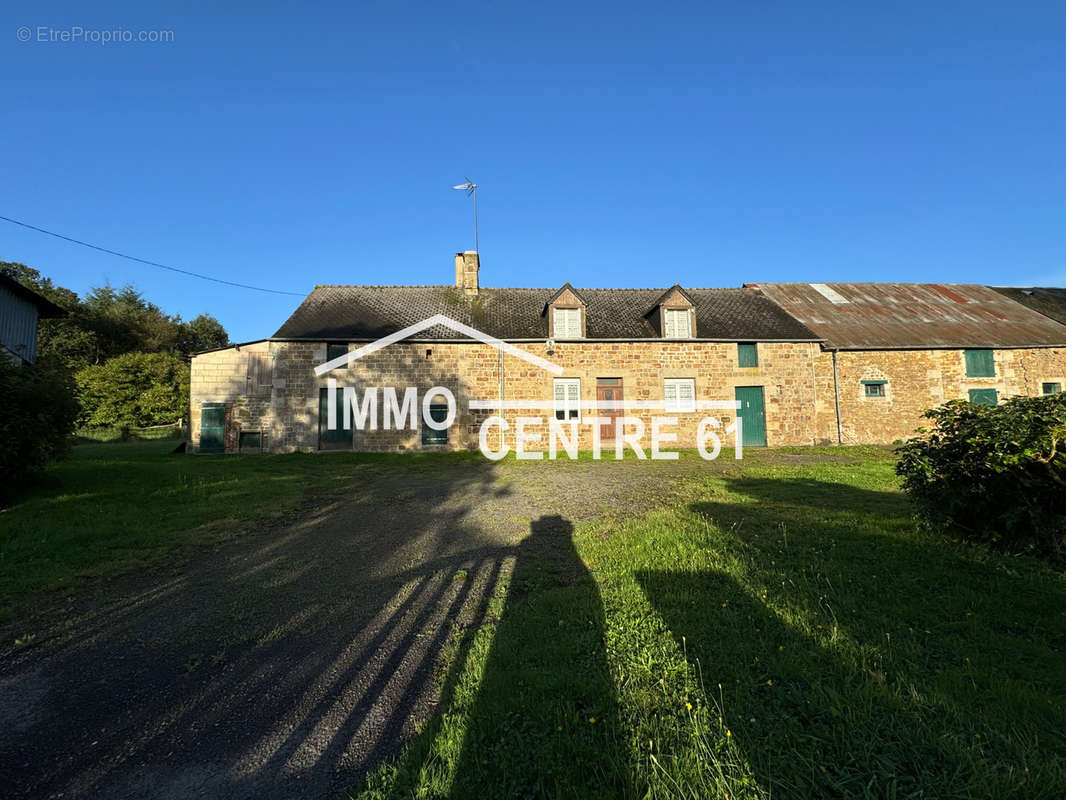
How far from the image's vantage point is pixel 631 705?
245 centimetres

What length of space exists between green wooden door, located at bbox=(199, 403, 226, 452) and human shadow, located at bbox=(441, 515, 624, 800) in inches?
673

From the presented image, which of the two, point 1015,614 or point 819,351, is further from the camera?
point 819,351

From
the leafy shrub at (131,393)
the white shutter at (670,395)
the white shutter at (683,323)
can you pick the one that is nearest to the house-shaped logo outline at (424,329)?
the white shutter at (670,395)

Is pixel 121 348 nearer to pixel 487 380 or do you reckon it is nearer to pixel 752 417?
pixel 487 380

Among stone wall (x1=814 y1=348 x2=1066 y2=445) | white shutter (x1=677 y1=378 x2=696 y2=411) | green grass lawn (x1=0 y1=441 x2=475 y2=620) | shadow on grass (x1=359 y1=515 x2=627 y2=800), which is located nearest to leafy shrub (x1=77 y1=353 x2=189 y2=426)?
green grass lawn (x1=0 y1=441 x2=475 y2=620)

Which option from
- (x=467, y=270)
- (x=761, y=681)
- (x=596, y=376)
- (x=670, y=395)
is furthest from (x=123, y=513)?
(x=670, y=395)

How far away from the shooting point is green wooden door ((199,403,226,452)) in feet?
54.3

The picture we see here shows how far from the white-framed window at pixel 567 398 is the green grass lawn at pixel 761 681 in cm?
1265

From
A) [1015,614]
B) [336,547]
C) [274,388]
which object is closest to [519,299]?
[274,388]

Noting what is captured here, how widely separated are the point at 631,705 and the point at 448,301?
1873 cm

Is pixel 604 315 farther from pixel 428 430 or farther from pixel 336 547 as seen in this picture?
pixel 336 547

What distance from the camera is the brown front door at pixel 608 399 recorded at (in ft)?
57.0

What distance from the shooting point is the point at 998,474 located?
14.1 feet

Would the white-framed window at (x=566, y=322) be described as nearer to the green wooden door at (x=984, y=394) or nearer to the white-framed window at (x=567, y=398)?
the white-framed window at (x=567, y=398)
